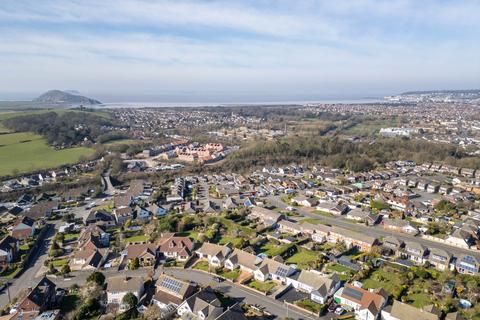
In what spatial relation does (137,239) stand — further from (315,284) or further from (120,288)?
(315,284)

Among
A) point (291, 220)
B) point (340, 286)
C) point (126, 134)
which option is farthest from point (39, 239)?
point (126, 134)

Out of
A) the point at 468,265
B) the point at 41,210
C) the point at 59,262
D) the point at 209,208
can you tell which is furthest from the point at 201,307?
the point at 41,210

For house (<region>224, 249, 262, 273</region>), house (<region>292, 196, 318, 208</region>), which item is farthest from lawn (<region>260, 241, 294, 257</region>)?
house (<region>292, 196, 318, 208</region>)

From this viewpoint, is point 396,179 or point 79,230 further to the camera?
point 396,179

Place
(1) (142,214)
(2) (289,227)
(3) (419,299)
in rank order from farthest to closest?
(1) (142,214), (2) (289,227), (3) (419,299)

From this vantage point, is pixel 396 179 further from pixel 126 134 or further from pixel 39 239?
pixel 126 134

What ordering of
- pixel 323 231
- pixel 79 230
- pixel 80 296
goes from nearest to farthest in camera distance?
pixel 80 296 < pixel 323 231 < pixel 79 230

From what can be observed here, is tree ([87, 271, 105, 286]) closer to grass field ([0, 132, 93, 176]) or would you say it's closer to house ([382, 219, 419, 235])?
house ([382, 219, 419, 235])
